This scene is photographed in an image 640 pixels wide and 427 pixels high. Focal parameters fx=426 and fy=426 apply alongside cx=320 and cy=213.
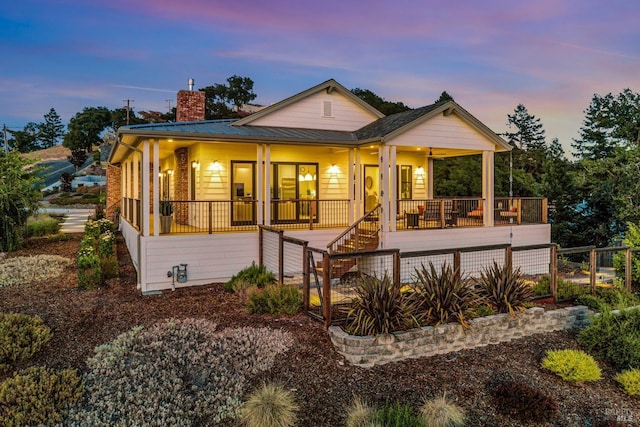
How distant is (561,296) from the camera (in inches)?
366

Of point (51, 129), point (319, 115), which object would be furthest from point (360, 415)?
point (51, 129)

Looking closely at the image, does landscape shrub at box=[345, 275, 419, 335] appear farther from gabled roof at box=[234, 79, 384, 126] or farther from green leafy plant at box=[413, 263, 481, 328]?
gabled roof at box=[234, 79, 384, 126]

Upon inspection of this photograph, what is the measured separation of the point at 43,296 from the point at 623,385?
1086 centimetres

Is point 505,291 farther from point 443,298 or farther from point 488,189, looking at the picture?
point 488,189

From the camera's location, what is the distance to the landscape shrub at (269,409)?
4.42 metres

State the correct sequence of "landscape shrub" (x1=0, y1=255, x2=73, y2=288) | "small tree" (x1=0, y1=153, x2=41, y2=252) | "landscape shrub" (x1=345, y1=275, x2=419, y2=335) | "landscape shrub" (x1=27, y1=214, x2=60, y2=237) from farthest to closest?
"landscape shrub" (x1=27, y1=214, x2=60, y2=237) < "small tree" (x1=0, y1=153, x2=41, y2=252) < "landscape shrub" (x1=0, y1=255, x2=73, y2=288) < "landscape shrub" (x1=345, y1=275, x2=419, y2=335)

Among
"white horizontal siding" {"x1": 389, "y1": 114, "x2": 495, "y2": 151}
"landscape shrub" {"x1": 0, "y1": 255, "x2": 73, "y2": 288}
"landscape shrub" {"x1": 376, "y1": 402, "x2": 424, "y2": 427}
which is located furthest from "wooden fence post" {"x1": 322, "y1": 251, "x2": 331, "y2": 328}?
"landscape shrub" {"x1": 0, "y1": 255, "x2": 73, "y2": 288}

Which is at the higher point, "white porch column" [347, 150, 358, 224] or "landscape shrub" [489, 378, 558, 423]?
"white porch column" [347, 150, 358, 224]

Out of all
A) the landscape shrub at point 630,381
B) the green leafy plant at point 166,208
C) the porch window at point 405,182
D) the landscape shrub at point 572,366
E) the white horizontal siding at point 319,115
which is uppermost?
the white horizontal siding at point 319,115

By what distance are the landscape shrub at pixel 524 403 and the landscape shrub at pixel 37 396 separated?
5108mm

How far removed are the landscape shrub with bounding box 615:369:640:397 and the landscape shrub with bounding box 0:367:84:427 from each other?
721cm

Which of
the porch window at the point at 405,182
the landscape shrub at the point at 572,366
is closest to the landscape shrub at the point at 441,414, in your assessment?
the landscape shrub at the point at 572,366

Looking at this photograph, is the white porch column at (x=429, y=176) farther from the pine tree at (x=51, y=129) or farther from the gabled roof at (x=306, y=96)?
the pine tree at (x=51, y=129)

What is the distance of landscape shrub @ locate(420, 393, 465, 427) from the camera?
4586 mm
